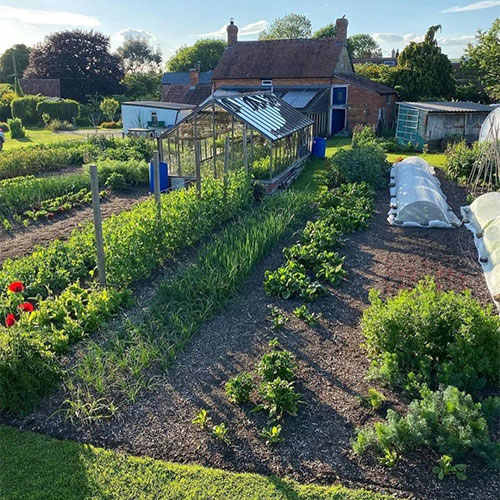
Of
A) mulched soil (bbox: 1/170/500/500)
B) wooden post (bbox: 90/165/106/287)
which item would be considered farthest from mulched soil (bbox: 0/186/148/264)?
mulched soil (bbox: 1/170/500/500)

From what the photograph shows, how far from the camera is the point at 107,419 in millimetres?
4441

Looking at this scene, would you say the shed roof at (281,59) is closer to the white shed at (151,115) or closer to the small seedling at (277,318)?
the white shed at (151,115)

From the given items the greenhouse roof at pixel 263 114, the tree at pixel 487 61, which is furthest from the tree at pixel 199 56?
the greenhouse roof at pixel 263 114

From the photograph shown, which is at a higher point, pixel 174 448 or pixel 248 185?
pixel 248 185

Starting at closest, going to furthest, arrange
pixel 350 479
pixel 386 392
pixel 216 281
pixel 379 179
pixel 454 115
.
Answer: pixel 350 479 < pixel 386 392 < pixel 216 281 < pixel 379 179 < pixel 454 115

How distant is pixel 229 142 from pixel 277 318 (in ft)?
30.5

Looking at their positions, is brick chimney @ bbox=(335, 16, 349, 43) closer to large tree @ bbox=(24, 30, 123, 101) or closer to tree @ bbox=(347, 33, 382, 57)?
large tree @ bbox=(24, 30, 123, 101)

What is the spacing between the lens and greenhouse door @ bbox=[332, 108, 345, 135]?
2873 centimetres

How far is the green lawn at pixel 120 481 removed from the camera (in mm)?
3629

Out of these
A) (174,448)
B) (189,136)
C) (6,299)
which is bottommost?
(174,448)

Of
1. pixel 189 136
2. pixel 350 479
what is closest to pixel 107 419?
pixel 350 479

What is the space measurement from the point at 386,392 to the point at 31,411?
140 inches

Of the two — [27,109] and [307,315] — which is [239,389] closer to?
[307,315]

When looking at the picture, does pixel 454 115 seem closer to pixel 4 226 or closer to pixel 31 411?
pixel 4 226
